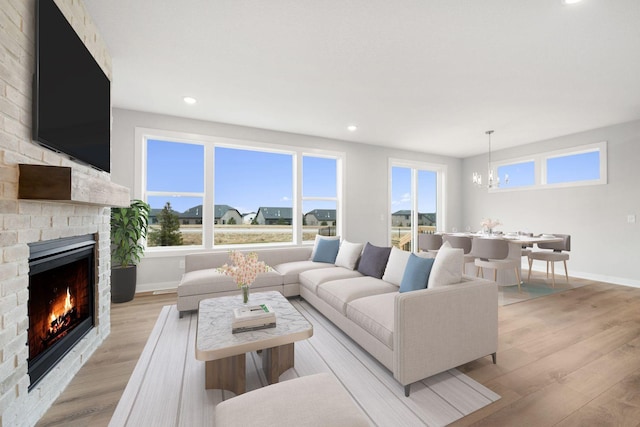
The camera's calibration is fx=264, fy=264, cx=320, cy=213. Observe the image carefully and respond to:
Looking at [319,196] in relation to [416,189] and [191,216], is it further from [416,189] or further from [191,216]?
[416,189]

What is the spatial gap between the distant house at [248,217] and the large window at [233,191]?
0.06ft

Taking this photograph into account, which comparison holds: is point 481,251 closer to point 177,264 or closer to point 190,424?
point 190,424

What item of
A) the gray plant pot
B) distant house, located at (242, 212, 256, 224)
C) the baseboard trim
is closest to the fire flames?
the gray plant pot

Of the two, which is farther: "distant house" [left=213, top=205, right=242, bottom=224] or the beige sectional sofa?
"distant house" [left=213, top=205, right=242, bottom=224]

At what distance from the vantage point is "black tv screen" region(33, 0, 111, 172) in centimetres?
151

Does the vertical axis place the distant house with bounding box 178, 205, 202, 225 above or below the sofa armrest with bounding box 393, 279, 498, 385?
above

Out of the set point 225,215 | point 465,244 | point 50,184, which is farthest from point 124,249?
point 465,244

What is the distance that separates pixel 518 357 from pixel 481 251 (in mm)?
2123

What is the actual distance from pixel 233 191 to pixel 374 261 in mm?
2920

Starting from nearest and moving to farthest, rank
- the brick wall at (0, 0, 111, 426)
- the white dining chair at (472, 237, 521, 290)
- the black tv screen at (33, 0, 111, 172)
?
the brick wall at (0, 0, 111, 426) < the black tv screen at (33, 0, 111, 172) < the white dining chair at (472, 237, 521, 290)

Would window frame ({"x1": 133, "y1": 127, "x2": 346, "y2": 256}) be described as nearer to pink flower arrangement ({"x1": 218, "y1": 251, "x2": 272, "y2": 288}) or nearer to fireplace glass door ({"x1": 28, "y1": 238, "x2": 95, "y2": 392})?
fireplace glass door ({"x1": 28, "y1": 238, "x2": 95, "y2": 392})

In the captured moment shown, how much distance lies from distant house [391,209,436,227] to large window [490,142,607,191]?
1.64 meters

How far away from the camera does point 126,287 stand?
11.6 feet

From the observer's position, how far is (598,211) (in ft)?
15.6
